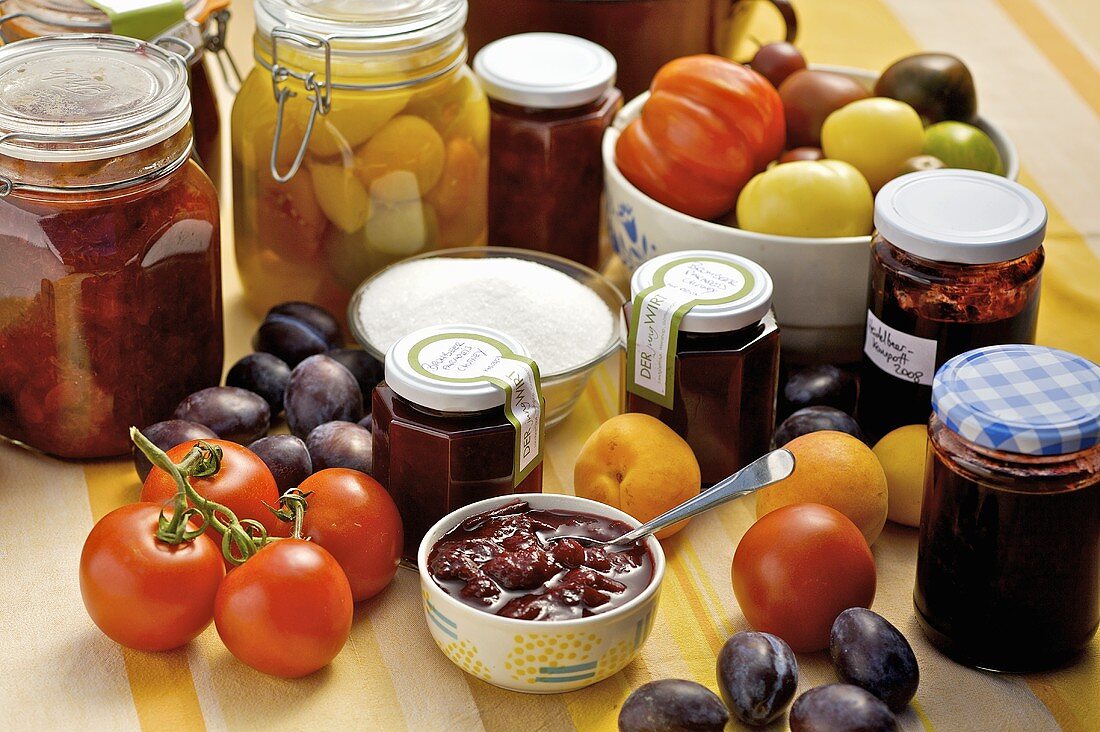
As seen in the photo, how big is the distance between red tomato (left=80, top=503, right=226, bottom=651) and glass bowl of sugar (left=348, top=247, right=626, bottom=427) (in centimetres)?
29

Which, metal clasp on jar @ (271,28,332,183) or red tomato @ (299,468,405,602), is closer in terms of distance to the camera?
red tomato @ (299,468,405,602)

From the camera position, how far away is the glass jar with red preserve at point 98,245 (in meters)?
0.99

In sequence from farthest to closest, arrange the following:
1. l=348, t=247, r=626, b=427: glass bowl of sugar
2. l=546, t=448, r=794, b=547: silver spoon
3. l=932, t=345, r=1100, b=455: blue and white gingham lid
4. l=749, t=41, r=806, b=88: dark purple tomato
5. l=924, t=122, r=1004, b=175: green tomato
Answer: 1. l=749, t=41, r=806, b=88: dark purple tomato
2. l=924, t=122, r=1004, b=175: green tomato
3. l=348, t=247, r=626, b=427: glass bowl of sugar
4. l=546, t=448, r=794, b=547: silver spoon
5. l=932, t=345, r=1100, b=455: blue and white gingham lid

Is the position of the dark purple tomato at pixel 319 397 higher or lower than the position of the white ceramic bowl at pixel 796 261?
lower

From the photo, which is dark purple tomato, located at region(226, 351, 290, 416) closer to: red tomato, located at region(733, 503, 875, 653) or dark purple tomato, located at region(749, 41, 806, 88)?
red tomato, located at region(733, 503, 875, 653)

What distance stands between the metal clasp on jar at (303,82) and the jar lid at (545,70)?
20 cm

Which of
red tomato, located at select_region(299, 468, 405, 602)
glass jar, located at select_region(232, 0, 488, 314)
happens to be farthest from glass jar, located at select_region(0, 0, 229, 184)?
red tomato, located at select_region(299, 468, 405, 602)

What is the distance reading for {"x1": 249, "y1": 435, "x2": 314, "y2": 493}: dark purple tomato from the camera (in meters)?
1.02

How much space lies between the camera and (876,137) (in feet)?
3.94

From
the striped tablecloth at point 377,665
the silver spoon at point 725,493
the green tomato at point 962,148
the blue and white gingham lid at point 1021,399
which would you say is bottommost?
the striped tablecloth at point 377,665

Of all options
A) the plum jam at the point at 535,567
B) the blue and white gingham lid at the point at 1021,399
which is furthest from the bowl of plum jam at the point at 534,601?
the blue and white gingham lid at the point at 1021,399

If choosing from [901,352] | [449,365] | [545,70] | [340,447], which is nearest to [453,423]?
[449,365]

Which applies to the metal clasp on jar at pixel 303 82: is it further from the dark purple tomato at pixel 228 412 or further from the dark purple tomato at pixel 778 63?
the dark purple tomato at pixel 778 63

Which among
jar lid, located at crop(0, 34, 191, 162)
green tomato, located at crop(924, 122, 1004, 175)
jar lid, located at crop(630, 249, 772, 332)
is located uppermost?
jar lid, located at crop(0, 34, 191, 162)
